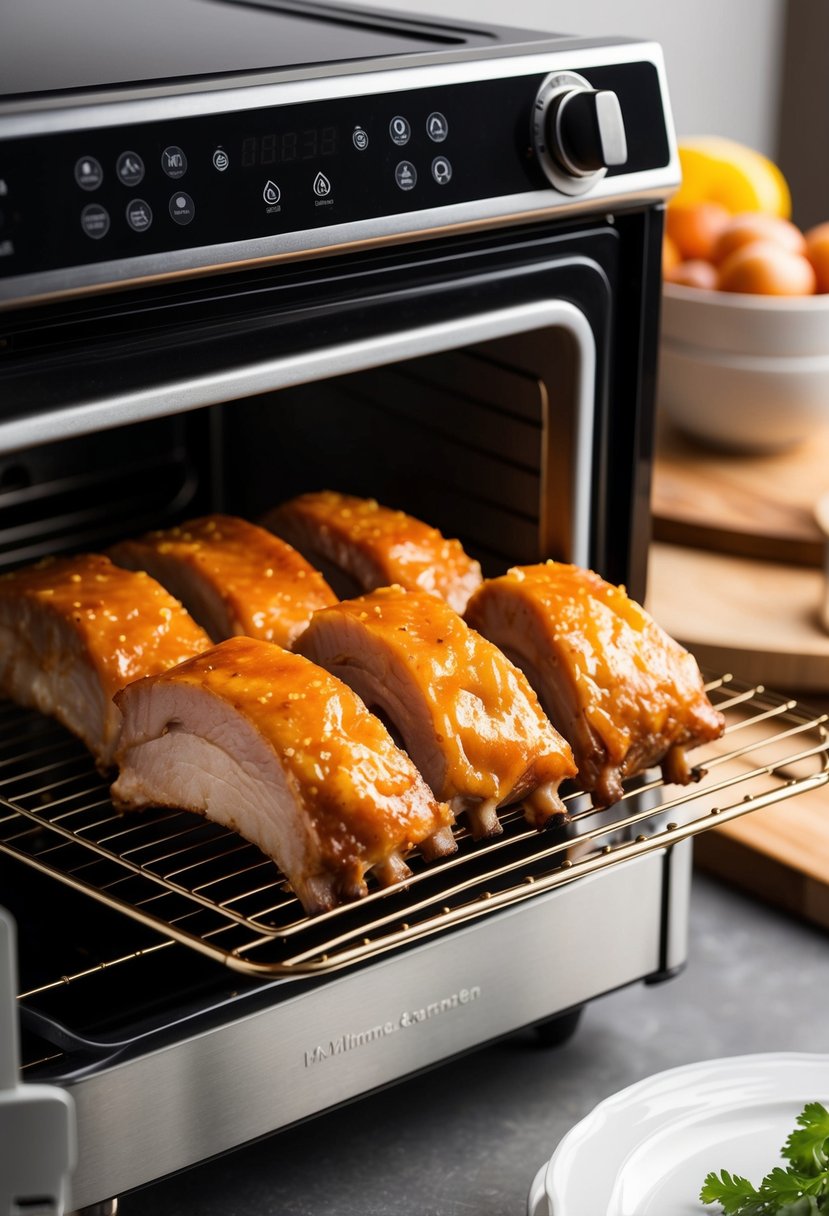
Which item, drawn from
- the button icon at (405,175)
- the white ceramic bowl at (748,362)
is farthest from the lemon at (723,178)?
the button icon at (405,175)

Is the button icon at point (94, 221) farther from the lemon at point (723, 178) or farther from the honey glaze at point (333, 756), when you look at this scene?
the lemon at point (723, 178)

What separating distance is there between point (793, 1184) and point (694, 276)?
1.30 metres

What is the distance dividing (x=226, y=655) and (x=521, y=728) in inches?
8.0

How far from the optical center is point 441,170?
1.06 meters

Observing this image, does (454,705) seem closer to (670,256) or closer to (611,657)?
(611,657)

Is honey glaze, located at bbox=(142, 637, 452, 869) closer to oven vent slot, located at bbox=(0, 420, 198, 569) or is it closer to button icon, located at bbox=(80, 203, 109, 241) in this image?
button icon, located at bbox=(80, 203, 109, 241)

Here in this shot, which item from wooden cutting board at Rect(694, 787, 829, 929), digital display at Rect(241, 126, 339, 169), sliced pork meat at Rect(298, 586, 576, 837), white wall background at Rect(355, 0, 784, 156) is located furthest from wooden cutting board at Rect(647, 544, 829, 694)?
digital display at Rect(241, 126, 339, 169)

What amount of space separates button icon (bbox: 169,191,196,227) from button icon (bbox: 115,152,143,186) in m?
0.03

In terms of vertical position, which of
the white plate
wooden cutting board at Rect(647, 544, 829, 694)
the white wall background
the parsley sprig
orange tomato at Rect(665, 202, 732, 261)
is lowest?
the white plate

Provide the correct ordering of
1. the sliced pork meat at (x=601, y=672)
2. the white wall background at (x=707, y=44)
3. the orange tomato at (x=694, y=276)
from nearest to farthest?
the sliced pork meat at (x=601, y=672), the orange tomato at (x=694, y=276), the white wall background at (x=707, y=44)

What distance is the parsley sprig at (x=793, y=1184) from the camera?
99 cm

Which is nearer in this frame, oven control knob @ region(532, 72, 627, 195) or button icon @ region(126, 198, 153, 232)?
button icon @ region(126, 198, 153, 232)

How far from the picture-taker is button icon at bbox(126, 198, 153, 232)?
36.4 inches

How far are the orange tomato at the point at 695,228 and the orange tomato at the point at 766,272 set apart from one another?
11 centimetres
